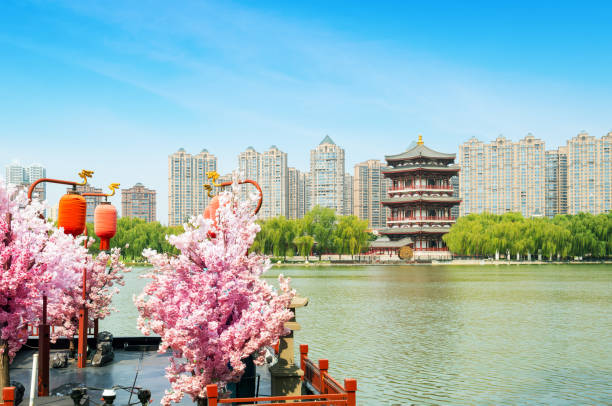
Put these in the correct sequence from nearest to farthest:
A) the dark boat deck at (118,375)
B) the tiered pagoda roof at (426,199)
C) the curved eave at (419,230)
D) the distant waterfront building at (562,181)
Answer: the dark boat deck at (118,375), the curved eave at (419,230), the tiered pagoda roof at (426,199), the distant waterfront building at (562,181)

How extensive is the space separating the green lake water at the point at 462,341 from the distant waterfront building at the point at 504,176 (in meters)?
91.9

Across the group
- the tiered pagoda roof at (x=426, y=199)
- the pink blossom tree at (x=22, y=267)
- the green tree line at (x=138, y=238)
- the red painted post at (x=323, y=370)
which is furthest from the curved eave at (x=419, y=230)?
the pink blossom tree at (x=22, y=267)

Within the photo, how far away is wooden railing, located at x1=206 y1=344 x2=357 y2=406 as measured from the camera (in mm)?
6156

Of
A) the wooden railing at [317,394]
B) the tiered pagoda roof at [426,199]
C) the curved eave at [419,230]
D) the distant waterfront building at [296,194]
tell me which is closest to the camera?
the wooden railing at [317,394]

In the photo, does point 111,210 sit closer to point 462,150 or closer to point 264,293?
point 264,293

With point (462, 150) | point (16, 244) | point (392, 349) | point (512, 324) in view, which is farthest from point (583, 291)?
point (462, 150)

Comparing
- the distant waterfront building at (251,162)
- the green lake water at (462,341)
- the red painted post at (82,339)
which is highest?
the distant waterfront building at (251,162)

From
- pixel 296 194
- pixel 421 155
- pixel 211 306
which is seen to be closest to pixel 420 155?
pixel 421 155

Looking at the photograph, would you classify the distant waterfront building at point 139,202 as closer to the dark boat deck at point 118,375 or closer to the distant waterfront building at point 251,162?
the distant waterfront building at point 251,162

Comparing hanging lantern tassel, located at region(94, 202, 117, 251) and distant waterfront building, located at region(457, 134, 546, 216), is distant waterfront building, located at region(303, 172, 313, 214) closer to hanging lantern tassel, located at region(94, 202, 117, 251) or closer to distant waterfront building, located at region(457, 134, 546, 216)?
distant waterfront building, located at region(457, 134, 546, 216)

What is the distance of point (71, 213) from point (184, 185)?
12433 centimetres

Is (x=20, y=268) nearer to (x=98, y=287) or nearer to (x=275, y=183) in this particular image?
(x=98, y=287)

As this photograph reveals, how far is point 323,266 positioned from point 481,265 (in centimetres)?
1583

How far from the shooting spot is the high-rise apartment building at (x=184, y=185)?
431 feet
